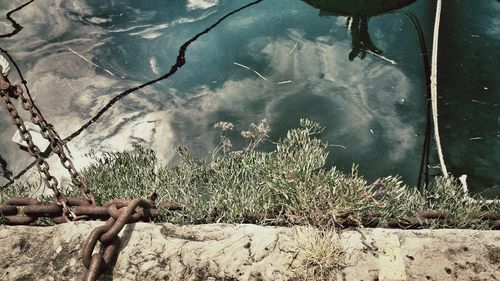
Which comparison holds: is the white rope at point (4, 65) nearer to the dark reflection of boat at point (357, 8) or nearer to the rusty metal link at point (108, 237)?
the rusty metal link at point (108, 237)

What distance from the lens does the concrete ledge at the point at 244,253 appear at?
7.12ft

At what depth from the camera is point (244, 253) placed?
2256 millimetres

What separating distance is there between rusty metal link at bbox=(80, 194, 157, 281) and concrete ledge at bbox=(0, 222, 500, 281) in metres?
0.09

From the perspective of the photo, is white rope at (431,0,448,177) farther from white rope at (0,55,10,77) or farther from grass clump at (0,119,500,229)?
white rope at (0,55,10,77)

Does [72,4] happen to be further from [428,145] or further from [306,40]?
[428,145]

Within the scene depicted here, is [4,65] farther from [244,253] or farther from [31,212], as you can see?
[244,253]

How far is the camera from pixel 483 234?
243 cm

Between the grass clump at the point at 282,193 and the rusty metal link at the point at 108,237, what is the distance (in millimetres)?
378

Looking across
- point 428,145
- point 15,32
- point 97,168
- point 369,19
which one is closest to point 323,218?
point 97,168

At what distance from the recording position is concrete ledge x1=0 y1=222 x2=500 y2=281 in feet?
7.12

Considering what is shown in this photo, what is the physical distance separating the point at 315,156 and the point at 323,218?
2.06ft

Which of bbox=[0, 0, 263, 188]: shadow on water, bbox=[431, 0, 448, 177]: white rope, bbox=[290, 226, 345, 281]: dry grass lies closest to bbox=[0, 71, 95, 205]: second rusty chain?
bbox=[290, 226, 345, 281]: dry grass

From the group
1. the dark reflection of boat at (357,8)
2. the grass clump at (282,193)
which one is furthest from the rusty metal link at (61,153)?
the dark reflection of boat at (357,8)

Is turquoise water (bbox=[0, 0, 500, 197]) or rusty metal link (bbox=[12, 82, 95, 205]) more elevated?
rusty metal link (bbox=[12, 82, 95, 205])
